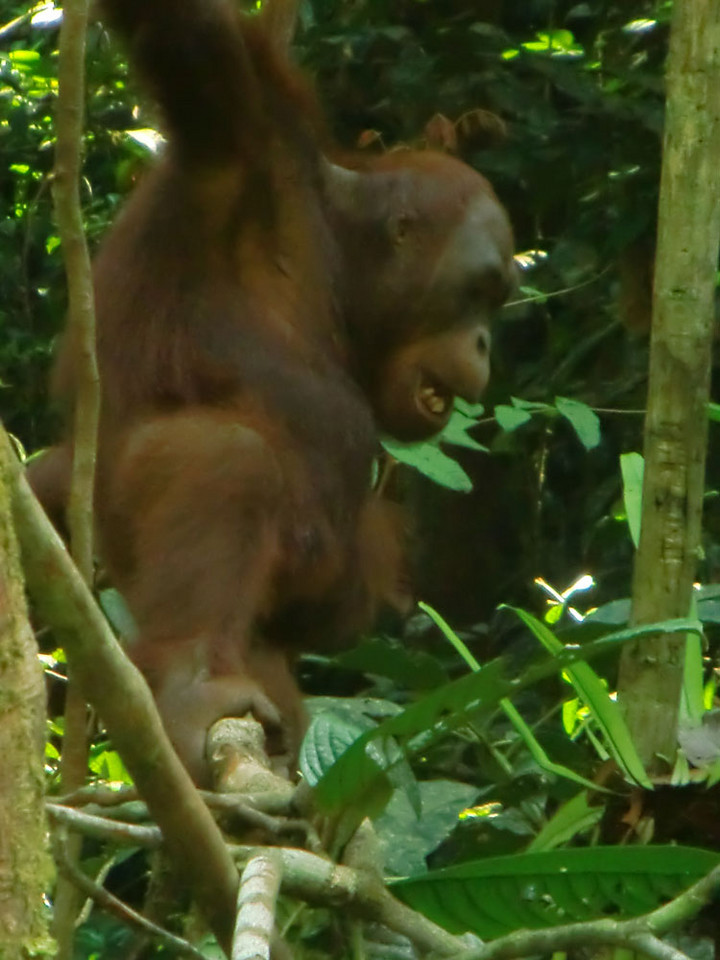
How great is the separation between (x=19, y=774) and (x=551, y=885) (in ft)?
2.64

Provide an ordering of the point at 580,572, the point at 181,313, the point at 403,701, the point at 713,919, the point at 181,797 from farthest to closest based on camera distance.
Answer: the point at 580,572, the point at 403,701, the point at 181,313, the point at 713,919, the point at 181,797

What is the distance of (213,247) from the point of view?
9.02 ft

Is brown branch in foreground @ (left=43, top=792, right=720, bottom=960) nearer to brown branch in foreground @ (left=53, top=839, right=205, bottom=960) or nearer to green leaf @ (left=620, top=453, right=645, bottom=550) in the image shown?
brown branch in foreground @ (left=53, top=839, right=205, bottom=960)

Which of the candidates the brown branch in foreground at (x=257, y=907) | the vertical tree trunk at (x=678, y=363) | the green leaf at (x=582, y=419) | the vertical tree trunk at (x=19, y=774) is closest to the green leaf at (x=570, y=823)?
the vertical tree trunk at (x=678, y=363)

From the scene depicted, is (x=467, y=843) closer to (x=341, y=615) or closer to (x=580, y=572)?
(x=341, y=615)

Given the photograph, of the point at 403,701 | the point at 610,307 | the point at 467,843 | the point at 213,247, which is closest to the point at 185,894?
the point at 467,843

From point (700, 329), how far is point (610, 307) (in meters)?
1.88

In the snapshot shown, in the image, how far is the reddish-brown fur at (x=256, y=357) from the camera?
97.3 inches

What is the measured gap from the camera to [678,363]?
81.7 inches

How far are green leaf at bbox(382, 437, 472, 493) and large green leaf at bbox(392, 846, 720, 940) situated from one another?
130 cm

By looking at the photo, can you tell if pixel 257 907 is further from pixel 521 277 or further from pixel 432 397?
pixel 521 277

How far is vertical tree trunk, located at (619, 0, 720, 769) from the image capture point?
2053 millimetres

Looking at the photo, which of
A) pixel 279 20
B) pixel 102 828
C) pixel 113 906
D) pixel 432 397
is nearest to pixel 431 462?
pixel 432 397

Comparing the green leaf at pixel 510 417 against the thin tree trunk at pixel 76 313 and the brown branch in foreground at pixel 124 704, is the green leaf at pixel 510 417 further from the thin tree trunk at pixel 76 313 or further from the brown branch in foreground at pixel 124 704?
the brown branch in foreground at pixel 124 704
